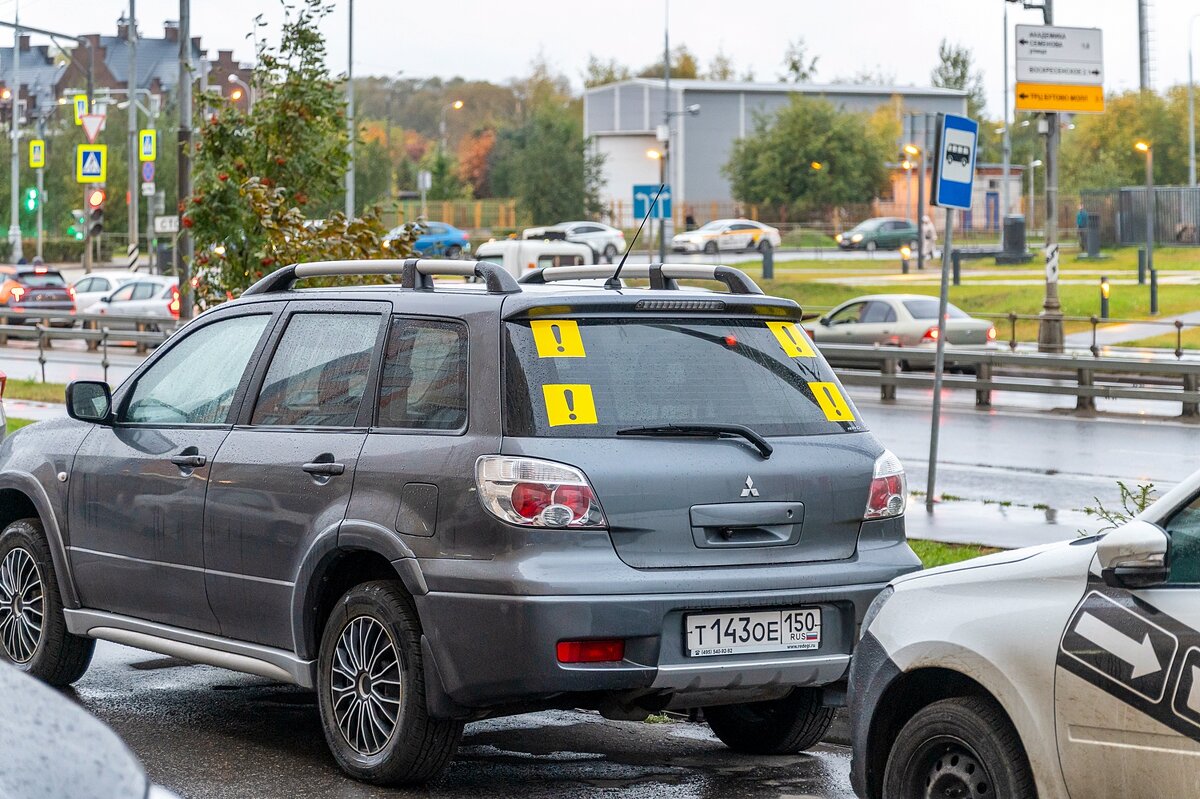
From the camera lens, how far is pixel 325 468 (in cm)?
624

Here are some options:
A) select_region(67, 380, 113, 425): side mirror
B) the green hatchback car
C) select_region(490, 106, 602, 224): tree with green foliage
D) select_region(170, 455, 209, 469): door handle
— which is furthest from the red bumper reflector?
select_region(490, 106, 602, 224): tree with green foliage

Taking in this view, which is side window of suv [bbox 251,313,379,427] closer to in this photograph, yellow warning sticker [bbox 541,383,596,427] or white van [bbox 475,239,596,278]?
yellow warning sticker [bbox 541,383,596,427]

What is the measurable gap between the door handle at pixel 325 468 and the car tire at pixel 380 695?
0.41 meters

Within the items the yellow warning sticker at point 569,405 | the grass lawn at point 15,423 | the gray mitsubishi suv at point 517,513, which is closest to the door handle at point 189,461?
the gray mitsubishi suv at point 517,513

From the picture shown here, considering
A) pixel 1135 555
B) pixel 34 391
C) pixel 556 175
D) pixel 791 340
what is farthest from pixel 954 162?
pixel 556 175

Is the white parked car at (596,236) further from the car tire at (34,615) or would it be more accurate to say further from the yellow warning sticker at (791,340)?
the yellow warning sticker at (791,340)

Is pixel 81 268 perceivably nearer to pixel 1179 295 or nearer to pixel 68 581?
pixel 1179 295

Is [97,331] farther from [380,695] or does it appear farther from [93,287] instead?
[380,695]

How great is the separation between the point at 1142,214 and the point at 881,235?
1359cm

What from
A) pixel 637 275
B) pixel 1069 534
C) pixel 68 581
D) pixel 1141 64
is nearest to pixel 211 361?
pixel 68 581

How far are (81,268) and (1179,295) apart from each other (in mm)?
50142

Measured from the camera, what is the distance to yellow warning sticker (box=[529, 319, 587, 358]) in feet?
19.4

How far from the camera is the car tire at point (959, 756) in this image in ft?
14.8

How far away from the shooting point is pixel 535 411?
5785 mm
